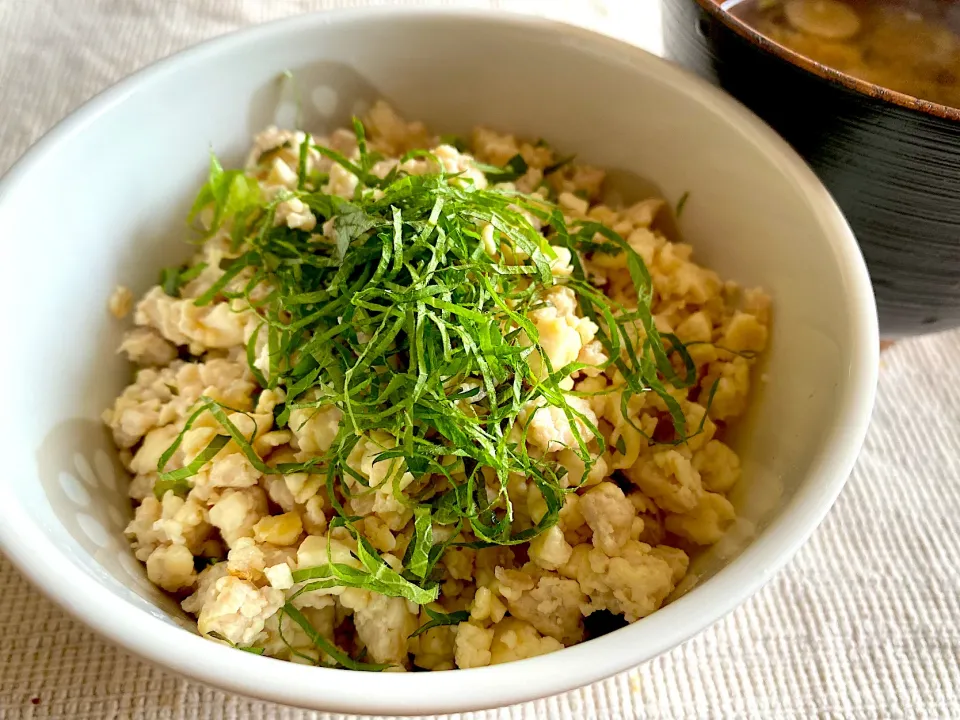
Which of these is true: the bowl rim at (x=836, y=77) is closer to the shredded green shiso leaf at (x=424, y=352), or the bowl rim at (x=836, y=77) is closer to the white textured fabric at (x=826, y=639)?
the shredded green shiso leaf at (x=424, y=352)

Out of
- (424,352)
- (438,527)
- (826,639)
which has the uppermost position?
(424,352)

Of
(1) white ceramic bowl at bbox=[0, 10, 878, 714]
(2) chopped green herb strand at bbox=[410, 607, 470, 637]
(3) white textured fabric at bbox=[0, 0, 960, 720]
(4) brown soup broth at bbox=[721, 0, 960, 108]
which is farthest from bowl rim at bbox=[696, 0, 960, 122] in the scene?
(2) chopped green herb strand at bbox=[410, 607, 470, 637]

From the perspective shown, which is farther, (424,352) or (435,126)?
(435,126)

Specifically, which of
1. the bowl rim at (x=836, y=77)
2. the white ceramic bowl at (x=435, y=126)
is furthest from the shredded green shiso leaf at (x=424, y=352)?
the bowl rim at (x=836, y=77)

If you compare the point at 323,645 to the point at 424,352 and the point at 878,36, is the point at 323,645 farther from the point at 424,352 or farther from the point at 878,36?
the point at 878,36

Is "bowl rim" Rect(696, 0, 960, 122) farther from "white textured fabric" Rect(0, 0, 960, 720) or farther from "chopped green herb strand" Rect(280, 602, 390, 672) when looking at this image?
"chopped green herb strand" Rect(280, 602, 390, 672)

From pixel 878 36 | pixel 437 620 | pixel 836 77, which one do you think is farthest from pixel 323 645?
pixel 878 36

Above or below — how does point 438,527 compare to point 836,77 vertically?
below
